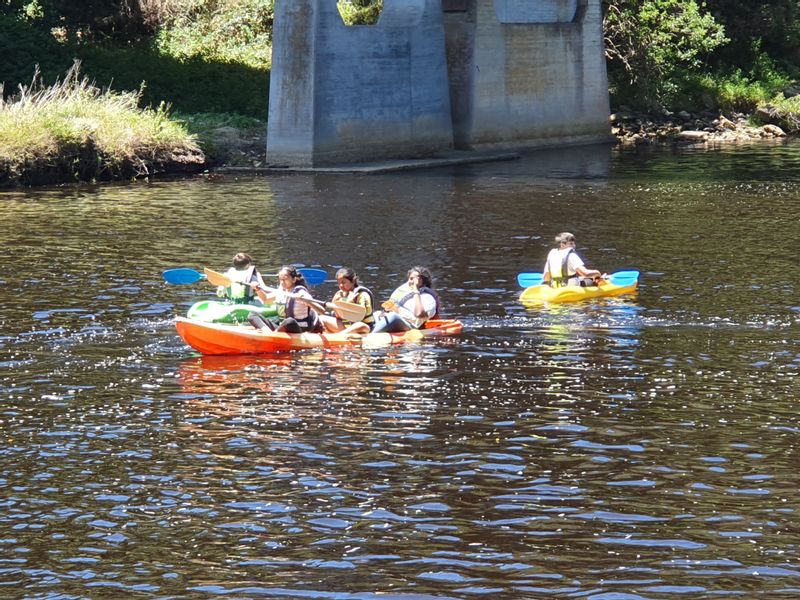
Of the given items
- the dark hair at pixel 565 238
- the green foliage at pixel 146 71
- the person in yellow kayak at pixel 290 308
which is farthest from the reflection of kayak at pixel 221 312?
the green foliage at pixel 146 71

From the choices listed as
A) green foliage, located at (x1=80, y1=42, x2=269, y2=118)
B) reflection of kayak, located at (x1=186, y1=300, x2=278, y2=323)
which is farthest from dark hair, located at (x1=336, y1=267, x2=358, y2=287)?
green foliage, located at (x1=80, y1=42, x2=269, y2=118)

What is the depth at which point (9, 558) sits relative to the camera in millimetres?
10117

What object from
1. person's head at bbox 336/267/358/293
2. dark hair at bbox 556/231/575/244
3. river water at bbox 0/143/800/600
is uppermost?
dark hair at bbox 556/231/575/244

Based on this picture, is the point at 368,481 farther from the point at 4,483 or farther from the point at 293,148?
the point at 293,148

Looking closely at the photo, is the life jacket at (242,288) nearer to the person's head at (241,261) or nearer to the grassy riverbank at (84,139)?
the person's head at (241,261)

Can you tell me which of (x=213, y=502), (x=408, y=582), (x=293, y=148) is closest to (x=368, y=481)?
(x=213, y=502)

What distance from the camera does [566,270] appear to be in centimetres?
2033

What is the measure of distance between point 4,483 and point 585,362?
23.8 ft

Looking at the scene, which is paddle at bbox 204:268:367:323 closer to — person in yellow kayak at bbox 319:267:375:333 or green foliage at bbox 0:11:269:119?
person in yellow kayak at bbox 319:267:375:333

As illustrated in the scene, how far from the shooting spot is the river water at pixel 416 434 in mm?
9891

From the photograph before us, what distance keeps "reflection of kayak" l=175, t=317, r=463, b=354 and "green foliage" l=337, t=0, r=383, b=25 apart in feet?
92.0

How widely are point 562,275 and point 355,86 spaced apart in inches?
699

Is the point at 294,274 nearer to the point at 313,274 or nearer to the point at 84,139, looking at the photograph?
the point at 313,274

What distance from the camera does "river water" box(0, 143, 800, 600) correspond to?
9.89 meters
